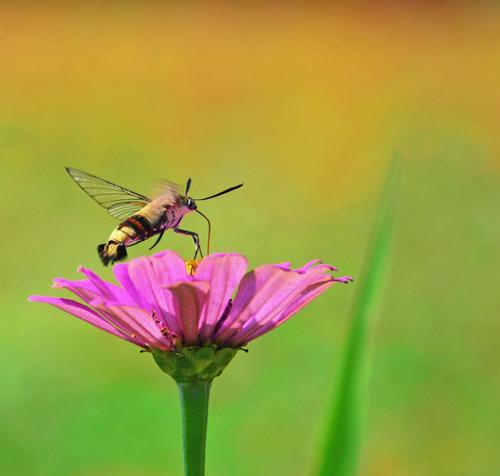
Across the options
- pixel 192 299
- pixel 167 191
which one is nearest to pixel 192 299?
pixel 192 299

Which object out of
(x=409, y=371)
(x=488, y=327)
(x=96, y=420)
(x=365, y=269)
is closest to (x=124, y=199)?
(x=365, y=269)

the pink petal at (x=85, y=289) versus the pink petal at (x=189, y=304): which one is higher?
the pink petal at (x=85, y=289)

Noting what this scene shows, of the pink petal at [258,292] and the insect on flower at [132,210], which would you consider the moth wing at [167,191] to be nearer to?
the insect on flower at [132,210]

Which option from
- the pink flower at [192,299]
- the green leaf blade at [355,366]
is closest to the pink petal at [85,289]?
the pink flower at [192,299]

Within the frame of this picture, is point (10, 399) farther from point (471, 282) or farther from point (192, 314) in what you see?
point (192, 314)

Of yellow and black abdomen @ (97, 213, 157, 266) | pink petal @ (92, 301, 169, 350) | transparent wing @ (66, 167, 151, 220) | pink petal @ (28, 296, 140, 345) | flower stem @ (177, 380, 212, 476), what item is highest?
transparent wing @ (66, 167, 151, 220)

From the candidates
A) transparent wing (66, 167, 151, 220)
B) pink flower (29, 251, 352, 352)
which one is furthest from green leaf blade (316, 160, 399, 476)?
transparent wing (66, 167, 151, 220)

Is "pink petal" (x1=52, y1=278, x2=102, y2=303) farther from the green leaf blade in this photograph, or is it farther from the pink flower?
the green leaf blade

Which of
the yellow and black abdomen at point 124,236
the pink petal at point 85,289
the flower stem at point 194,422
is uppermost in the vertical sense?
the yellow and black abdomen at point 124,236
